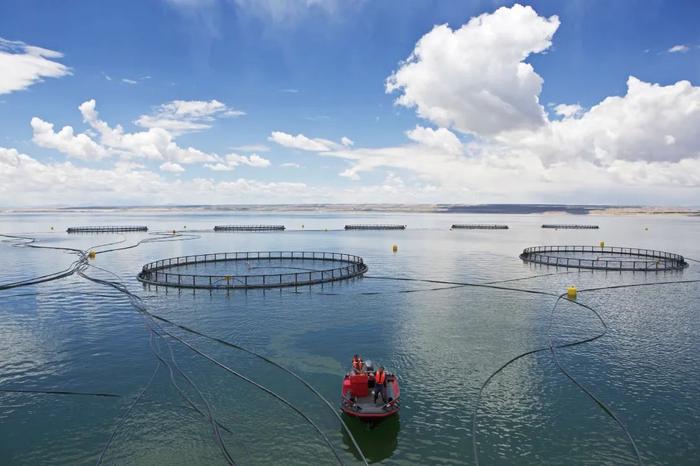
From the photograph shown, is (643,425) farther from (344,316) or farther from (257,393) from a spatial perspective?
(344,316)

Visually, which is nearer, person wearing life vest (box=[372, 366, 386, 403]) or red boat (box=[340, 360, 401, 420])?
red boat (box=[340, 360, 401, 420])

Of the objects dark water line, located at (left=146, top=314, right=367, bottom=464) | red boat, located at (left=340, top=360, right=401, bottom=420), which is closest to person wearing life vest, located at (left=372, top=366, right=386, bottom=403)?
red boat, located at (left=340, top=360, right=401, bottom=420)

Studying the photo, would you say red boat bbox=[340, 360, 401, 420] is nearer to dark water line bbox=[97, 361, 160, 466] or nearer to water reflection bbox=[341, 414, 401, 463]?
water reflection bbox=[341, 414, 401, 463]

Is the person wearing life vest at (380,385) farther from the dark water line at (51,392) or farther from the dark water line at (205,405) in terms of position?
the dark water line at (51,392)

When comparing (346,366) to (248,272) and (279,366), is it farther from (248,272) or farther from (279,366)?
(248,272)

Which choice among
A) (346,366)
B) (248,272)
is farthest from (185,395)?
(248,272)

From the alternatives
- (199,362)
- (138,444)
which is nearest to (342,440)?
(138,444)
